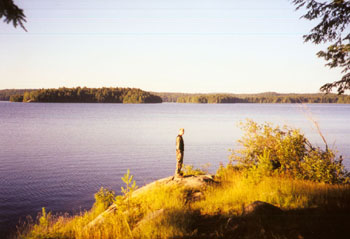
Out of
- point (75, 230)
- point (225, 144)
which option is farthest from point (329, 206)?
point (225, 144)

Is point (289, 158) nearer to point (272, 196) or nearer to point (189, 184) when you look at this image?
point (272, 196)

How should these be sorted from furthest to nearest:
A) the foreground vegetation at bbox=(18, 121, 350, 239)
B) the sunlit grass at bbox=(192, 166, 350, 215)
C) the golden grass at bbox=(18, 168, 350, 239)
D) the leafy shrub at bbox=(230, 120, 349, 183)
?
the leafy shrub at bbox=(230, 120, 349, 183) < the sunlit grass at bbox=(192, 166, 350, 215) < the golden grass at bbox=(18, 168, 350, 239) < the foreground vegetation at bbox=(18, 121, 350, 239)

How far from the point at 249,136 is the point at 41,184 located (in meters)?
14.9

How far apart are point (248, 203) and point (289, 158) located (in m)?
4.05

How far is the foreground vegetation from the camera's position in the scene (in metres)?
6.14

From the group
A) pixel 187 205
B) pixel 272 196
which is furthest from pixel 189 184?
pixel 272 196

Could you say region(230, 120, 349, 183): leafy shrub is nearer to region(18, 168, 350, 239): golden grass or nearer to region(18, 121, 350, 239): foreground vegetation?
region(18, 121, 350, 239): foreground vegetation

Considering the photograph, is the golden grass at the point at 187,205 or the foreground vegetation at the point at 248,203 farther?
the golden grass at the point at 187,205

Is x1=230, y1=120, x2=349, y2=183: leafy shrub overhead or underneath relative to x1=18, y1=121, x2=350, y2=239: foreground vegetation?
overhead

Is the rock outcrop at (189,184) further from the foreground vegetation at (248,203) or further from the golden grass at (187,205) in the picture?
the golden grass at (187,205)

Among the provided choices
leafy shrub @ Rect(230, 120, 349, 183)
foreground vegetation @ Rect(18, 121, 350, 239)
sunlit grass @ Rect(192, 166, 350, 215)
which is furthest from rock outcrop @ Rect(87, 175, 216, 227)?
leafy shrub @ Rect(230, 120, 349, 183)

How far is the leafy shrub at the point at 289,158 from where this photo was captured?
33.0 feet

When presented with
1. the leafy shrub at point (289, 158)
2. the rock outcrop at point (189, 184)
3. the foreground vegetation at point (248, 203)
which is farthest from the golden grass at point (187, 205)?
the leafy shrub at point (289, 158)

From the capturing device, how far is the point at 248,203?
818 centimetres
